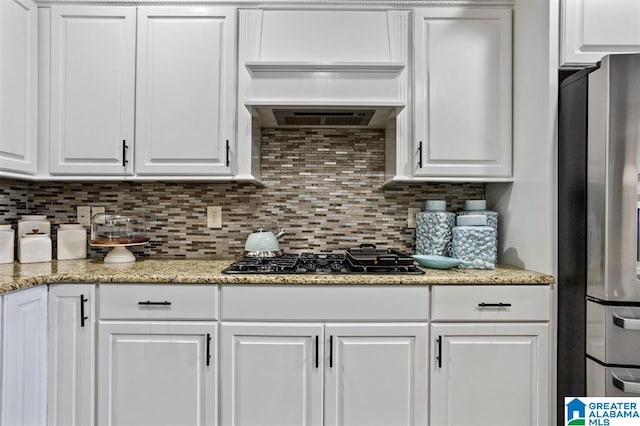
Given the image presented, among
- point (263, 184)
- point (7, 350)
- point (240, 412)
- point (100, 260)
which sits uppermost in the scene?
point (263, 184)

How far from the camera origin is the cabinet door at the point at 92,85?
193 centimetres

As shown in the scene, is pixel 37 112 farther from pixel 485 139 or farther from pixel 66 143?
pixel 485 139

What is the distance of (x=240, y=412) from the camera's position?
161 cm

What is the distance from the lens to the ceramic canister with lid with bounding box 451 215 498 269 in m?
1.83

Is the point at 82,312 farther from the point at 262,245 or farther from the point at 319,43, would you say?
the point at 319,43

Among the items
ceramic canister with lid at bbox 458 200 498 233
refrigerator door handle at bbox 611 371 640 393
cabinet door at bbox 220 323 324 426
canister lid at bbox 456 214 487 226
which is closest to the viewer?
refrigerator door handle at bbox 611 371 640 393

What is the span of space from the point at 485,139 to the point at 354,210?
0.81 m

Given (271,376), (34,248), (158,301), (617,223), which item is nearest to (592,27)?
(617,223)

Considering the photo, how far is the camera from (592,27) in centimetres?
165

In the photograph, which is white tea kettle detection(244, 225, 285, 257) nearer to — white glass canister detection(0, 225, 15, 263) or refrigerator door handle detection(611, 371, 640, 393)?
white glass canister detection(0, 225, 15, 263)

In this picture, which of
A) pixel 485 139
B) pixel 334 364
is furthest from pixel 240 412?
pixel 485 139

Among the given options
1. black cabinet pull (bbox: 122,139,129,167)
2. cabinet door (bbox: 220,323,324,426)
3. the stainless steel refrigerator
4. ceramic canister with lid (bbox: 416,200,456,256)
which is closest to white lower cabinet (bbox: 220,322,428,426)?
cabinet door (bbox: 220,323,324,426)

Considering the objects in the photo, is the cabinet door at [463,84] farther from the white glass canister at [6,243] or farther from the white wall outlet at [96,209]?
the white glass canister at [6,243]

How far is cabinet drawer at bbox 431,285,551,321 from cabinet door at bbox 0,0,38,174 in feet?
6.75
